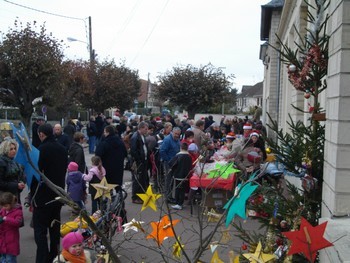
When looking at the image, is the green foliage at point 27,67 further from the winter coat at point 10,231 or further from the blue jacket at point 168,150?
the winter coat at point 10,231

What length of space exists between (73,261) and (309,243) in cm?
242

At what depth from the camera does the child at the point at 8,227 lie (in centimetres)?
520

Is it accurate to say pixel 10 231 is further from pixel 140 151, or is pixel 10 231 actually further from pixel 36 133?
pixel 36 133

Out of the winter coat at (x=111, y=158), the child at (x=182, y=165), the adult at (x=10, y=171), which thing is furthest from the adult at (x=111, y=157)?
the adult at (x=10, y=171)

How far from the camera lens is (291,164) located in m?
4.54

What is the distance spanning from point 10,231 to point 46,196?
59cm

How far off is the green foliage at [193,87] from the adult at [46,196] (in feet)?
84.0

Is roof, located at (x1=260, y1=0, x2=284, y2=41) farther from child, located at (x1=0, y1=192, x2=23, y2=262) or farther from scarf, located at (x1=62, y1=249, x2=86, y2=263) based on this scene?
scarf, located at (x1=62, y1=249, x2=86, y2=263)

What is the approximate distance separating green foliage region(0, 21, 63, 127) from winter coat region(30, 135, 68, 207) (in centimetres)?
1541

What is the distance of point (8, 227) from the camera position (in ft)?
17.2

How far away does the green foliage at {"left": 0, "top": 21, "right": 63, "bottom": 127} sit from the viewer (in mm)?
19859

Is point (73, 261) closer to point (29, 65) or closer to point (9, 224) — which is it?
point (9, 224)

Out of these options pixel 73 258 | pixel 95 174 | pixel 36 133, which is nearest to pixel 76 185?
pixel 95 174

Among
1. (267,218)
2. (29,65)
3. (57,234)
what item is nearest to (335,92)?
(267,218)
